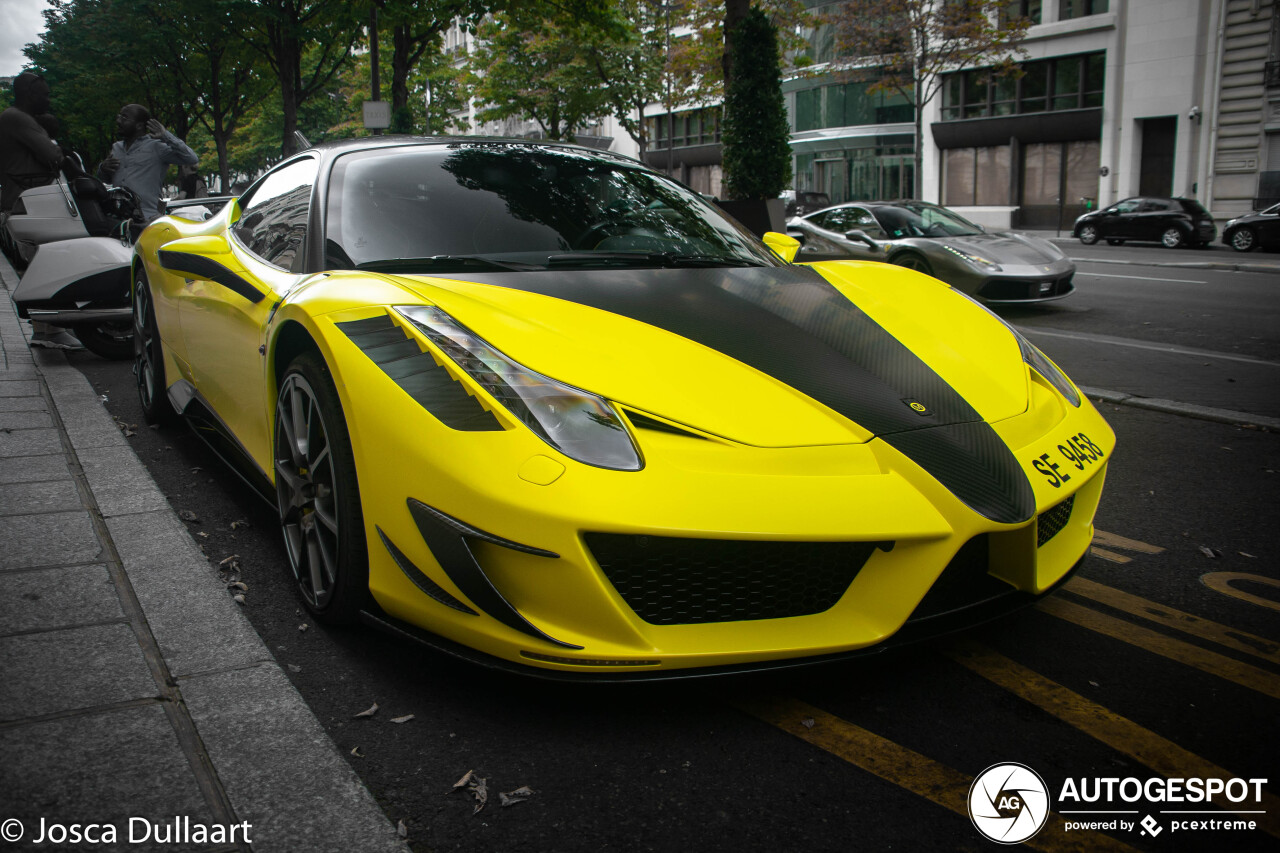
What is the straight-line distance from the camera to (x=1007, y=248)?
11531 millimetres

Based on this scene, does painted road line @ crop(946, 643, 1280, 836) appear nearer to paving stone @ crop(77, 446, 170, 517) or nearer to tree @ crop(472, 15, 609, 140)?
paving stone @ crop(77, 446, 170, 517)

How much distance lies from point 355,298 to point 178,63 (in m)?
36.2

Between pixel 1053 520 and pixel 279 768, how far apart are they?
187cm

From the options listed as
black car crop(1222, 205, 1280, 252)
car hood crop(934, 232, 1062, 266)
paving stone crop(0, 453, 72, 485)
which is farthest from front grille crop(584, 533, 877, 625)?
black car crop(1222, 205, 1280, 252)

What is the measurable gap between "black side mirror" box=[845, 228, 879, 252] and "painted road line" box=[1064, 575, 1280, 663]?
964 centimetres

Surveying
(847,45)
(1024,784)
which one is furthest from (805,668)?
(847,45)

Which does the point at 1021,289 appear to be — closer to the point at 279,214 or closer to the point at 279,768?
the point at 279,214

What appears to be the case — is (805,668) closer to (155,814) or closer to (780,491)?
(780,491)

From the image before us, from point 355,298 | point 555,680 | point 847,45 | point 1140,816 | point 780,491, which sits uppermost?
point 847,45

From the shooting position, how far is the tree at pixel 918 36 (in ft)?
98.8

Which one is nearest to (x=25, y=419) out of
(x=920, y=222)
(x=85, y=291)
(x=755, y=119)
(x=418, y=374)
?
(x=85, y=291)

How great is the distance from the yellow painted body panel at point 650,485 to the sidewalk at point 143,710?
41cm

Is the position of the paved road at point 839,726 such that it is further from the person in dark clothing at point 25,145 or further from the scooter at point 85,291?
the person in dark clothing at point 25,145

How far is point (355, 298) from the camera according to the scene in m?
2.75
